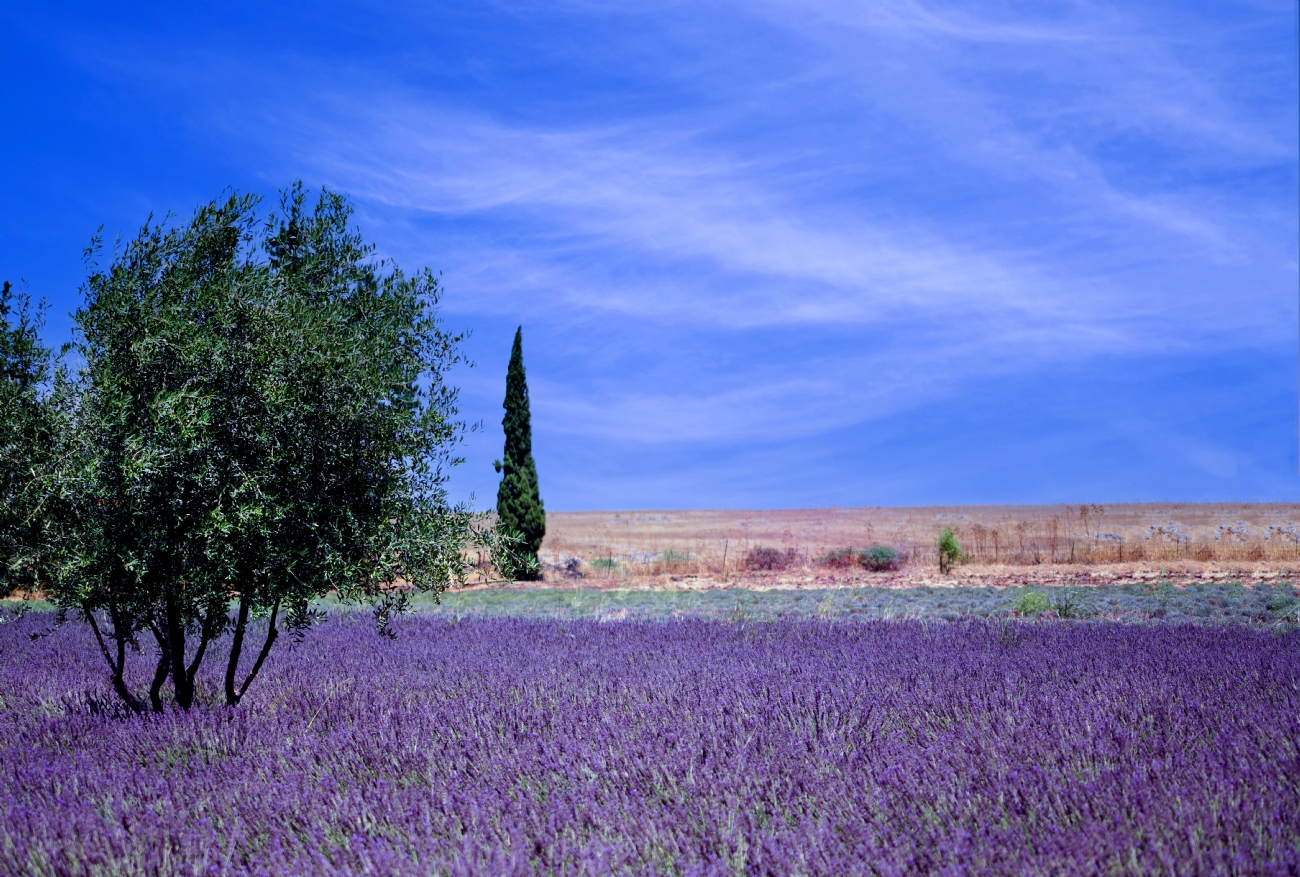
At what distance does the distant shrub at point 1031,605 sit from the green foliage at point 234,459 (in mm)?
8941

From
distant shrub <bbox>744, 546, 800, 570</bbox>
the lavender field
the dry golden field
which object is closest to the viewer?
the lavender field

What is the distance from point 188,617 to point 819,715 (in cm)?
413

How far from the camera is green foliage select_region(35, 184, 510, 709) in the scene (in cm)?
515

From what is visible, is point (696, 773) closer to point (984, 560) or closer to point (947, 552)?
point (947, 552)

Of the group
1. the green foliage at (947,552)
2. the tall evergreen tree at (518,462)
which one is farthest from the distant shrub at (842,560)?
the tall evergreen tree at (518,462)

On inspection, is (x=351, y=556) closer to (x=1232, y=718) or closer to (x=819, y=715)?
(x=819, y=715)

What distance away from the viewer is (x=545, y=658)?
786 centimetres

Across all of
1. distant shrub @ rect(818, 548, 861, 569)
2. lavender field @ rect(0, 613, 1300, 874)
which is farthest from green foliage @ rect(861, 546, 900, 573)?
lavender field @ rect(0, 613, 1300, 874)

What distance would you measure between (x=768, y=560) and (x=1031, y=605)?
11302 millimetres

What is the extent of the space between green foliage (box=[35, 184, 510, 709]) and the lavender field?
0.82 metres

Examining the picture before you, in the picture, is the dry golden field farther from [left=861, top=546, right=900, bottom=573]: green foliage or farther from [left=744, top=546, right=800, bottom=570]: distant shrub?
Result: [left=861, top=546, right=900, bottom=573]: green foliage

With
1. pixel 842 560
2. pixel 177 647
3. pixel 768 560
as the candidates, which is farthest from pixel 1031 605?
pixel 842 560

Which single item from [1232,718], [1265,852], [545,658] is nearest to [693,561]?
[545,658]

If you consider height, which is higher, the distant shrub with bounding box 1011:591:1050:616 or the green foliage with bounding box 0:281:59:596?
the green foliage with bounding box 0:281:59:596
